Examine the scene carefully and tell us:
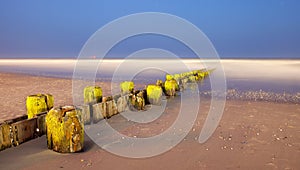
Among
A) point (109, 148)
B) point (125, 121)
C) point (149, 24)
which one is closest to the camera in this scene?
point (109, 148)

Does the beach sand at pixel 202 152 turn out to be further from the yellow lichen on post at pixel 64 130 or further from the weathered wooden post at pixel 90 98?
the weathered wooden post at pixel 90 98

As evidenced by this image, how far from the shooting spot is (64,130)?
408cm

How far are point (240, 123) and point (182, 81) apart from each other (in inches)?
266

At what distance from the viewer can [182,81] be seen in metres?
13.1

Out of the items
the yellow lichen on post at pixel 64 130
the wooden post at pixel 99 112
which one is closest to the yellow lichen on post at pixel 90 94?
the wooden post at pixel 99 112

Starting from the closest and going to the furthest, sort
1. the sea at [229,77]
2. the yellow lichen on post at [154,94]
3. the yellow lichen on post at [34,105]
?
the yellow lichen on post at [34,105] < the yellow lichen on post at [154,94] < the sea at [229,77]

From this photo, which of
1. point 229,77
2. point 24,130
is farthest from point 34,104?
point 229,77

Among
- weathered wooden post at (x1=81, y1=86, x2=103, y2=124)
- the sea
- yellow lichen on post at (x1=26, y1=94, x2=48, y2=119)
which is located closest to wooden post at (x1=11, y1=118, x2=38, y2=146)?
yellow lichen on post at (x1=26, y1=94, x2=48, y2=119)

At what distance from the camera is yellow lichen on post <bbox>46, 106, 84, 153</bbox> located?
408 centimetres

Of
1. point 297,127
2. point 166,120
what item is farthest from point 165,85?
point 297,127

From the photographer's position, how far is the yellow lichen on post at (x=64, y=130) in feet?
13.4

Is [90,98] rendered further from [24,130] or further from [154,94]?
[154,94]

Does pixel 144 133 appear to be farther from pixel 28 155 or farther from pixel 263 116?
pixel 263 116

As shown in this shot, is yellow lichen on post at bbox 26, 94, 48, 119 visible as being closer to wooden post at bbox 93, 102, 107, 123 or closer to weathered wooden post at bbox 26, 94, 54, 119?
weathered wooden post at bbox 26, 94, 54, 119
